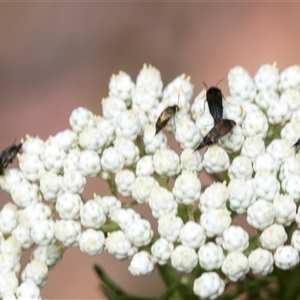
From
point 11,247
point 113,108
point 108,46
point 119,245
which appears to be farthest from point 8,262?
point 108,46

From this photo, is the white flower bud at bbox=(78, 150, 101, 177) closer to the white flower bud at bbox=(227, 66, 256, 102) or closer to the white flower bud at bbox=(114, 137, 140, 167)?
the white flower bud at bbox=(114, 137, 140, 167)

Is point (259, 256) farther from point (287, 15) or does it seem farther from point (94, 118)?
point (287, 15)

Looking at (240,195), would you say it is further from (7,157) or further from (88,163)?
(7,157)

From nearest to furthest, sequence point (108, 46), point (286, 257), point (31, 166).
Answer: point (286, 257)
point (31, 166)
point (108, 46)

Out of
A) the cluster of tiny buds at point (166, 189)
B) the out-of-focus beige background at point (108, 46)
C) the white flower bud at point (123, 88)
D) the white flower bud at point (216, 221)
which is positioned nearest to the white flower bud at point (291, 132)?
the cluster of tiny buds at point (166, 189)

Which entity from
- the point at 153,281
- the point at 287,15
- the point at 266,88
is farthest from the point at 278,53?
the point at 266,88

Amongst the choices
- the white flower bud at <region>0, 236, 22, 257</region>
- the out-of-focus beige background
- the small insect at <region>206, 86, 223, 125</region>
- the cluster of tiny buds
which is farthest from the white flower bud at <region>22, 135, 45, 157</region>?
the out-of-focus beige background
